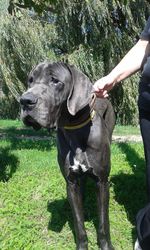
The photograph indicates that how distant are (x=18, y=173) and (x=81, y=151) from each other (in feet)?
6.89

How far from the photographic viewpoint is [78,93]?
3359 mm

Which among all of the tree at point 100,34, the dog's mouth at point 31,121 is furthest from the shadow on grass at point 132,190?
the tree at point 100,34

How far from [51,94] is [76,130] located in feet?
1.91

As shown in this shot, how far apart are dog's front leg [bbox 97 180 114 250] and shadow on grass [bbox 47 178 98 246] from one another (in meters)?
0.43

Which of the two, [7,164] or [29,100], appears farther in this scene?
[7,164]

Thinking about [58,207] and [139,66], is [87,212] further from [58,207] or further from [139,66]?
[139,66]

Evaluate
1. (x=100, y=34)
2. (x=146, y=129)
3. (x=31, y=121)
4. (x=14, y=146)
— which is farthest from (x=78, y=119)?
(x=100, y=34)

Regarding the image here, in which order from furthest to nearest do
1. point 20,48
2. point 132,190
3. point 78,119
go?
1. point 20,48
2. point 132,190
3. point 78,119

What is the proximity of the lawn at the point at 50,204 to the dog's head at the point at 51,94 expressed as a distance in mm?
1452

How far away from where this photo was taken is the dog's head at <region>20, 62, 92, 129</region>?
304 centimetres

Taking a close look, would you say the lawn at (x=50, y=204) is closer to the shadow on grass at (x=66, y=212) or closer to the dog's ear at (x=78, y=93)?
the shadow on grass at (x=66, y=212)

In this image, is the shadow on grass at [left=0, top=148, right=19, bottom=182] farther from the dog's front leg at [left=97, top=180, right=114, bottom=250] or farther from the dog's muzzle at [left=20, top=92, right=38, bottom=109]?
the dog's muzzle at [left=20, top=92, right=38, bottom=109]

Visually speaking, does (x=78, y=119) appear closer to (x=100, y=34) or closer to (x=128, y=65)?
(x=128, y=65)

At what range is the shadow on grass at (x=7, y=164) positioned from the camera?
549 cm
